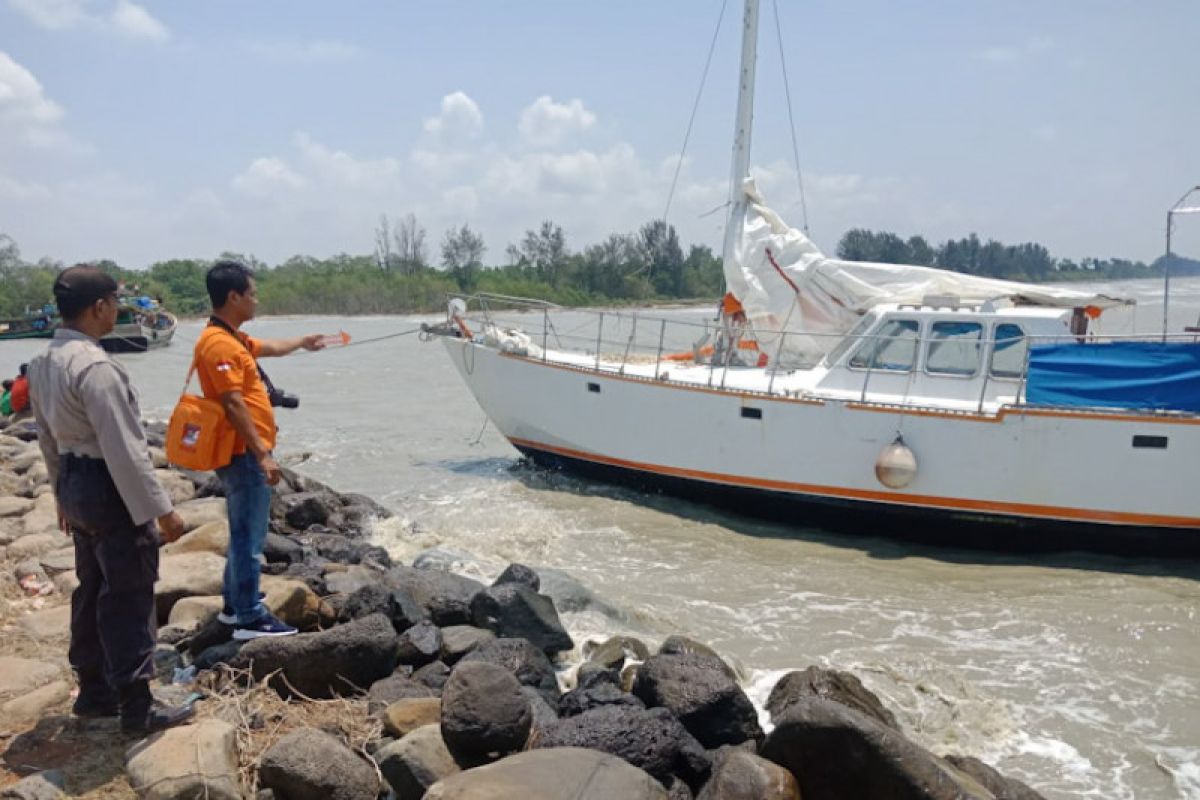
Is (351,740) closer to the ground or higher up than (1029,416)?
closer to the ground

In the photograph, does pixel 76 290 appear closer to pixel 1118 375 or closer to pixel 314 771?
pixel 314 771

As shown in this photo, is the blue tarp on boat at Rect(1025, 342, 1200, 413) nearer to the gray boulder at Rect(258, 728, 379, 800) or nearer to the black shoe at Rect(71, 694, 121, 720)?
the gray boulder at Rect(258, 728, 379, 800)

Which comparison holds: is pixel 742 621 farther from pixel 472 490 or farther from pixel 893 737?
pixel 472 490

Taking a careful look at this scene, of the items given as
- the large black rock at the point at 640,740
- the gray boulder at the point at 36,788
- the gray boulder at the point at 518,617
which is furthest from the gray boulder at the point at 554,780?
the gray boulder at the point at 518,617

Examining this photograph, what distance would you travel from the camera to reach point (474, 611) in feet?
18.8

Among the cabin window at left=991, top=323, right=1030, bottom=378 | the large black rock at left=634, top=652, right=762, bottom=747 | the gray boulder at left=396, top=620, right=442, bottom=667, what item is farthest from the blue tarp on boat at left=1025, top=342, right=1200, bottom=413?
the gray boulder at left=396, top=620, right=442, bottom=667

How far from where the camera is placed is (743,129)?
1289cm

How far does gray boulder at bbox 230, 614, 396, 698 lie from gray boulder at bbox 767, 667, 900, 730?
7.05 ft

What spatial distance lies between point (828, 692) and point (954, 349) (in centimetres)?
640

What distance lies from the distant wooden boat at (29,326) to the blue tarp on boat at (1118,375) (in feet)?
134

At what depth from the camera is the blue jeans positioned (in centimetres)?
423

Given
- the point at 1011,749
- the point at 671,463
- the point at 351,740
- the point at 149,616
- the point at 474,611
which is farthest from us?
the point at 671,463

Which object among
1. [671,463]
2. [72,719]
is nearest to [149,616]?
[72,719]

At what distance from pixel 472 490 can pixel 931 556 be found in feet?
20.0
